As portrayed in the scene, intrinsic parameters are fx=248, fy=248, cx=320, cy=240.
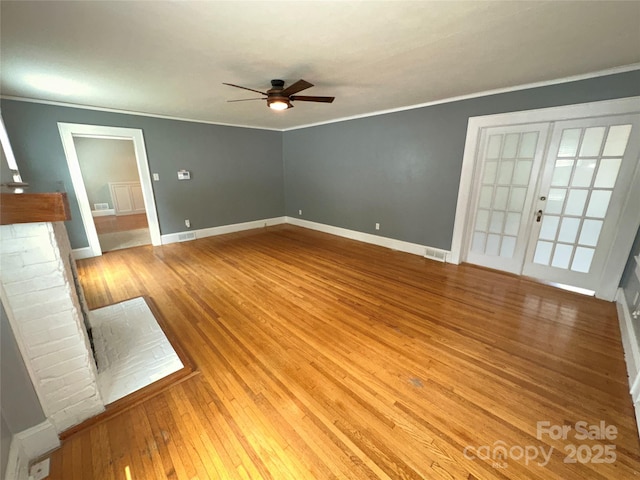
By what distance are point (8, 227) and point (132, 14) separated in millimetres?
1472

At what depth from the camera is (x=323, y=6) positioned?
5.02 feet

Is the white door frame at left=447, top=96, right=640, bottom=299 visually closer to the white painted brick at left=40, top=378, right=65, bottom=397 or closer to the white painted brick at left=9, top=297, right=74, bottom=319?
the white painted brick at left=9, top=297, right=74, bottom=319

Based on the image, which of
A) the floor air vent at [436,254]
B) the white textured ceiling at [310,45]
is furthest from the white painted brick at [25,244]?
the floor air vent at [436,254]

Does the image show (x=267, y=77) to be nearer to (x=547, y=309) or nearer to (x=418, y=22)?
(x=418, y=22)

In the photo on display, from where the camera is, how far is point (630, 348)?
6.57 ft

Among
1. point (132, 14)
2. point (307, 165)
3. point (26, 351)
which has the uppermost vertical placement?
point (132, 14)

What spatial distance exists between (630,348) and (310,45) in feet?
11.7

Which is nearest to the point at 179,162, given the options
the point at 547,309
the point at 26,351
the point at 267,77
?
the point at 267,77

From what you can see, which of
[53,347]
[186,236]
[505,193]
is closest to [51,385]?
[53,347]

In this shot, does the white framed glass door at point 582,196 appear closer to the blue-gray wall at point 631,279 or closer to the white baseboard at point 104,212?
the blue-gray wall at point 631,279

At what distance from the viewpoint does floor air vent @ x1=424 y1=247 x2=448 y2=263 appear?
4031 millimetres

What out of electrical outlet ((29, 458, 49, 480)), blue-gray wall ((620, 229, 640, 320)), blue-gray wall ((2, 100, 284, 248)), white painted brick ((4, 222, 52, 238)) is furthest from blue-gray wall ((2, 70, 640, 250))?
electrical outlet ((29, 458, 49, 480))

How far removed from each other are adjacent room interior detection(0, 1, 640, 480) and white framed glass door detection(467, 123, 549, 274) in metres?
0.02

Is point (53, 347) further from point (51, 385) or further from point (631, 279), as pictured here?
point (631, 279)
